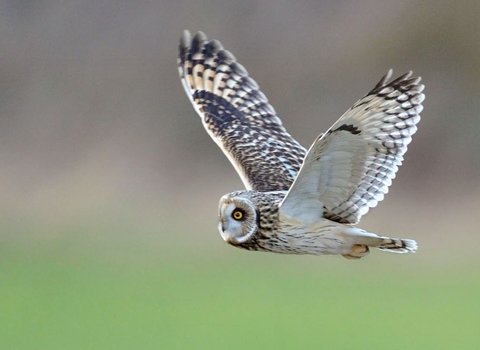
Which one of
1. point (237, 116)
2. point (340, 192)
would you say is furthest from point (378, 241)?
point (237, 116)

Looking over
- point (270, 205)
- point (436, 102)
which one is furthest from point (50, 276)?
point (270, 205)

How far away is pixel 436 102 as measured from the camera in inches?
637

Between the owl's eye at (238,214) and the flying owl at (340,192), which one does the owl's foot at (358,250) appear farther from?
the owl's eye at (238,214)

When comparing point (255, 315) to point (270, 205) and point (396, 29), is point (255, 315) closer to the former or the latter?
point (396, 29)

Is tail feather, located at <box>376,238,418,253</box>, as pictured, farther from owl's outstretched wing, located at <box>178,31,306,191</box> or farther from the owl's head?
owl's outstretched wing, located at <box>178,31,306,191</box>

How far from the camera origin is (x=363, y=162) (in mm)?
6027

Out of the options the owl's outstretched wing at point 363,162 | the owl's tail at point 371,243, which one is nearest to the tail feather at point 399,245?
the owl's tail at point 371,243

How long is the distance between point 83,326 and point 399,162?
8638 millimetres

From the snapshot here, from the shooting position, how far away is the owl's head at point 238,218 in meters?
6.09

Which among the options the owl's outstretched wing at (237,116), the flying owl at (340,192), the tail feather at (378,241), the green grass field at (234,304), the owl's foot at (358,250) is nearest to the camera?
the flying owl at (340,192)

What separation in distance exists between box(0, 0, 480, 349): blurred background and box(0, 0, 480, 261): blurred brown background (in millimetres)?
23

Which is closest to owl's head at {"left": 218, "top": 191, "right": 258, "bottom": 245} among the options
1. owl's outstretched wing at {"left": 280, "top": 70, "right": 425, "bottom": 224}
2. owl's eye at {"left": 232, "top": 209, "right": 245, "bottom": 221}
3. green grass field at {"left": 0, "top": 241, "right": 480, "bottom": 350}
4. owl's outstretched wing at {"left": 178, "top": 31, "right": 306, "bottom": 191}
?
owl's eye at {"left": 232, "top": 209, "right": 245, "bottom": 221}

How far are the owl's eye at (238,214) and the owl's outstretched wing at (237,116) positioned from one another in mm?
597

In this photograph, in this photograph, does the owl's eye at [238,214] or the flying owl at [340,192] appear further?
the owl's eye at [238,214]
